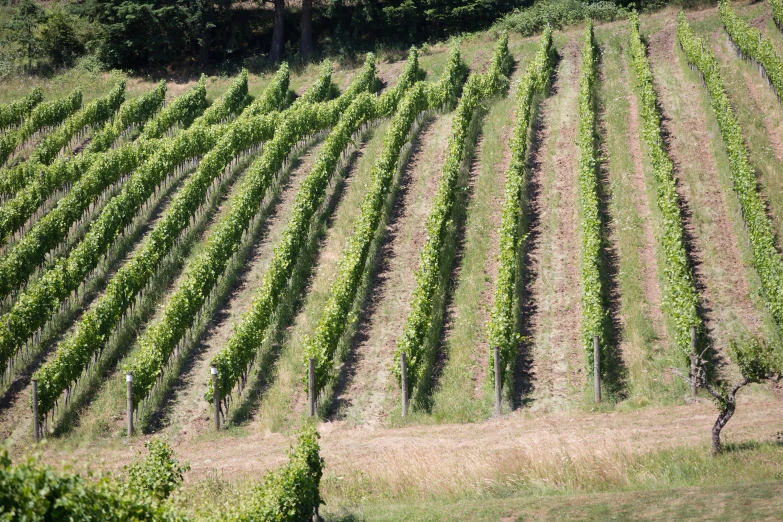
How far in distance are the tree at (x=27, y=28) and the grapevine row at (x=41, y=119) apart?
9065 millimetres

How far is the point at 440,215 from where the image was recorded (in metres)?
31.8

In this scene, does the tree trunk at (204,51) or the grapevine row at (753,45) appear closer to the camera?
the grapevine row at (753,45)

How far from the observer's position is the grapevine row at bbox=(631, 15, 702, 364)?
2517 cm

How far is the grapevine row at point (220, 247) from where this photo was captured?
85.8ft

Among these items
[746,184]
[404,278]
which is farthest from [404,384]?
[746,184]

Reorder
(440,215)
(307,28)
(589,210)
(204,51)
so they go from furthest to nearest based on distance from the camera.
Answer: (307,28) → (204,51) → (440,215) → (589,210)

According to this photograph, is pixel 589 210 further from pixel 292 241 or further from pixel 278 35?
pixel 278 35

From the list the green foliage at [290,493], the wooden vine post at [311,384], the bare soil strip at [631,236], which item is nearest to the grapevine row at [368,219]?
the wooden vine post at [311,384]

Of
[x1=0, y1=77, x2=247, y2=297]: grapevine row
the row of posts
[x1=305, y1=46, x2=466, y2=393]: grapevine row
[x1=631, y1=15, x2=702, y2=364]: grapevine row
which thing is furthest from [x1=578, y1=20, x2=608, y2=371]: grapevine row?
[x1=0, y1=77, x2=247, y2=297]: grapevine row

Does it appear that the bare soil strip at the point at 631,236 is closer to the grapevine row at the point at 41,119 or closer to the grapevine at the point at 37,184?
the grapevine at the point at 37,184

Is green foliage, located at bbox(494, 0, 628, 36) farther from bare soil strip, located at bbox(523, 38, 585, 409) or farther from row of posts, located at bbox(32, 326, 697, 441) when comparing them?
row of posts, located at bbox(32, 326, 697, 441)

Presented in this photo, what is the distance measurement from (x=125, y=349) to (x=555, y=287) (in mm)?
14281

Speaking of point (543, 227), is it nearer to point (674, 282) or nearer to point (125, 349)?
point (674, 282)

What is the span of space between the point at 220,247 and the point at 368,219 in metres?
5.31
